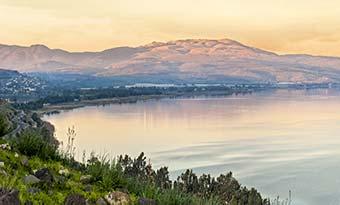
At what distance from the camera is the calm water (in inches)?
1377

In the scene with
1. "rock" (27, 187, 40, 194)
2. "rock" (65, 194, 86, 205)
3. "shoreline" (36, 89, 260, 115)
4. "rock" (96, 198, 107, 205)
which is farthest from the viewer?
"shoreline" (36, 89, 260, 115)

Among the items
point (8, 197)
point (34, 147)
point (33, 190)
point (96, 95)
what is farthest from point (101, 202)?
point (96, 95)

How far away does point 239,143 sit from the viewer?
2042 inches

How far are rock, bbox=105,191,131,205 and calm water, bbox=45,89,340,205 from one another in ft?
43.4

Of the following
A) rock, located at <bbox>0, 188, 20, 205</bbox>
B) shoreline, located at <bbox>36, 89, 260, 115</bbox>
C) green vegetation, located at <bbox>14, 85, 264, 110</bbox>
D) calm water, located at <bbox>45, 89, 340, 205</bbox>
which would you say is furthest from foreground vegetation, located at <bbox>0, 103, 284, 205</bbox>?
shoreline, located at <bbox>36, 89, 260, 115</bbox>

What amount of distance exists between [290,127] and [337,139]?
12.5 m

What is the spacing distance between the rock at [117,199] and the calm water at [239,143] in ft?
43.4

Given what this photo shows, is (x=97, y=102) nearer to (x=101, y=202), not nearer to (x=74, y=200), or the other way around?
(x=101, y=202)

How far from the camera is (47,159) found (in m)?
5.56

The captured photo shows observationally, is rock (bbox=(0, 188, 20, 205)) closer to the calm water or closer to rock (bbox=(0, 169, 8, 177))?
rock (bbox=(0, 169, 8, 177))

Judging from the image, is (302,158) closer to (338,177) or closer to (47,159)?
(338,177)

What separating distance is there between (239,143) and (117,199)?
48.4m

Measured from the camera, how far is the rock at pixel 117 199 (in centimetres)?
410

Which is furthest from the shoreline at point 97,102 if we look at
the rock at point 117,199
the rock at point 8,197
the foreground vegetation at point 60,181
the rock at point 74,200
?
the rock at point 8,197
